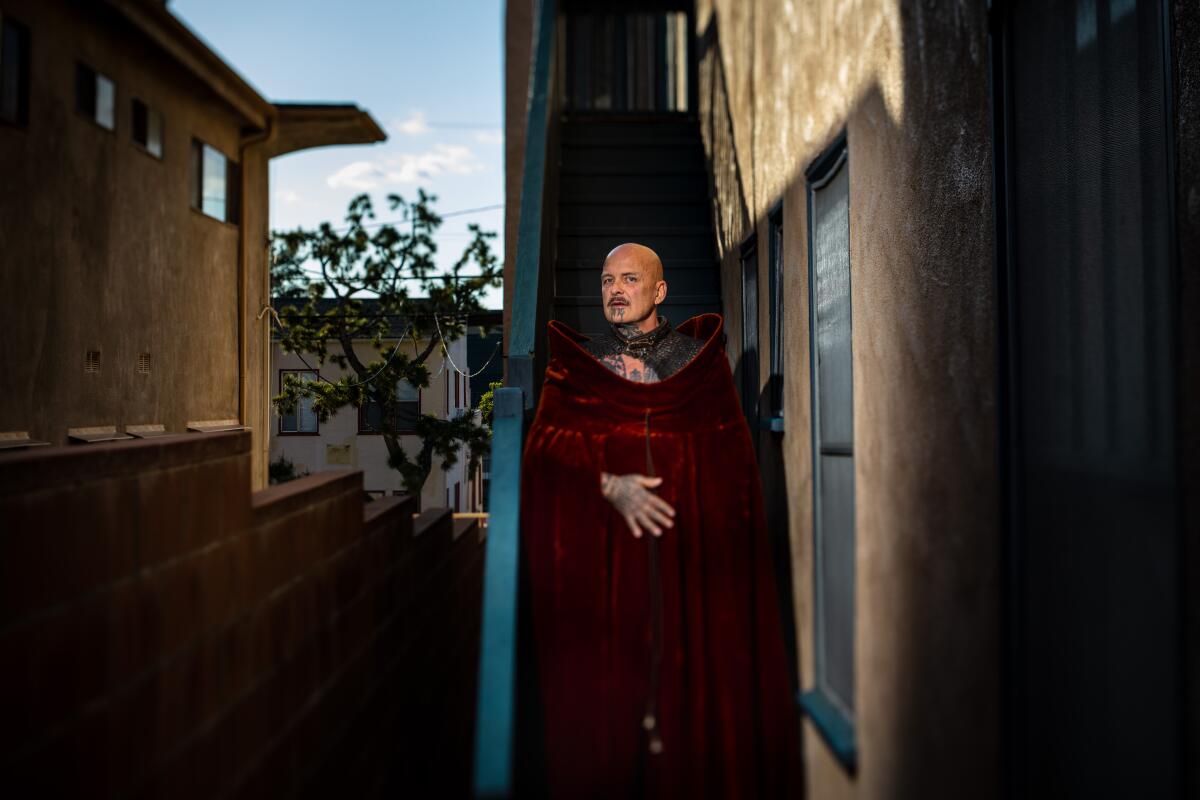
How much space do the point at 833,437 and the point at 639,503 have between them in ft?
2.24

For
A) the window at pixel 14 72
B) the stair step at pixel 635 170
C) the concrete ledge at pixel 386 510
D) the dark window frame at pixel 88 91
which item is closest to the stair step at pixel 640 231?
the stair step at pixel 635 170

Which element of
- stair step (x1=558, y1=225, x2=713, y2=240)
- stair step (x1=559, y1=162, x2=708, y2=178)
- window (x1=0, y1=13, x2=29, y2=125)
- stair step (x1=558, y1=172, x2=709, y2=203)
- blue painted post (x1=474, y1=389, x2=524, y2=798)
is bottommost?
blue painted post (x1=474, y1=389, x2=524, y2=798)

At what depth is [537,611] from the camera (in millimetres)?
3137

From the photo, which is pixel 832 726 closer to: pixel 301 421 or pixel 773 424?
pixel 773 424

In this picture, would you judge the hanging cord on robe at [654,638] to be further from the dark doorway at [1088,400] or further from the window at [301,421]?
the window at [301,421]

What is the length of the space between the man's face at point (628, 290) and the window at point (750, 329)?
121cm

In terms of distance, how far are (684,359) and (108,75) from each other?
694 cm

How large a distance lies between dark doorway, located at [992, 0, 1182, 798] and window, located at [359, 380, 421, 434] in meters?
13.0

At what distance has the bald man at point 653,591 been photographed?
9.77 feet

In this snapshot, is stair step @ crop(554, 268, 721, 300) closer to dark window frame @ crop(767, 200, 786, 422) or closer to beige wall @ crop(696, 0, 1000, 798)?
dark window frame @ crop(767, 200, 786, 422)

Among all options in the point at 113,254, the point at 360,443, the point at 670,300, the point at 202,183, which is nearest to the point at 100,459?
the point at 670,300

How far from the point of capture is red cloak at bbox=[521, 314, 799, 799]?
9.77ft

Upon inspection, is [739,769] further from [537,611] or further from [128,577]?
A: [128,577]

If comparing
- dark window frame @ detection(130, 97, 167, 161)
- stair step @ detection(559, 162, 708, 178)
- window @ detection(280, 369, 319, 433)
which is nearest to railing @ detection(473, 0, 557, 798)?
stair step @ detection(559, 162, 708, 178)
